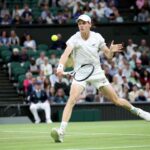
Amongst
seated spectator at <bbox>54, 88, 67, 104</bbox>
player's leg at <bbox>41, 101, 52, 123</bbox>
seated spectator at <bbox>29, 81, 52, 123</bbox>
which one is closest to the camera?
player's leg at <bbox>41, 101, 52, 123</bbox>

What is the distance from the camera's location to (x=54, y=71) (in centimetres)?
2561

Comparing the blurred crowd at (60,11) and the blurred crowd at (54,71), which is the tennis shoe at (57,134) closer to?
the blurred crowd at (54,71)

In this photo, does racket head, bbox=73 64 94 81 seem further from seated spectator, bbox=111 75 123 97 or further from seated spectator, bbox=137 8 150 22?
seated spectator, bbox=137 8 150 22

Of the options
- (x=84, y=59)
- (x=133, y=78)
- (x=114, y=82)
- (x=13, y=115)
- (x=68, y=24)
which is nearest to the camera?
(x=84, y=59)

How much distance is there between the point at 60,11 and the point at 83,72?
17.1 meters

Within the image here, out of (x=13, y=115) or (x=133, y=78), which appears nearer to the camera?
(x=13, y=115)

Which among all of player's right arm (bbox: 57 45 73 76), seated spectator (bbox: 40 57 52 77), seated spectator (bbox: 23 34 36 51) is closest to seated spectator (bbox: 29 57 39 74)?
seated spectator (bbox: 40 57 52 77)

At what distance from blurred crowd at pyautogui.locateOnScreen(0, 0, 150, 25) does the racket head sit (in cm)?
1540

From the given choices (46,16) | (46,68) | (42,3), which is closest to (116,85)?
(46,68)

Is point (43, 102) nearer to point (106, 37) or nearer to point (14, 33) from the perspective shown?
point (14, 33)

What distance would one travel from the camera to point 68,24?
2906 centimetres

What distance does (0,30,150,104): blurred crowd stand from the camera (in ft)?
81.6

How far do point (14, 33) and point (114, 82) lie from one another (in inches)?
174

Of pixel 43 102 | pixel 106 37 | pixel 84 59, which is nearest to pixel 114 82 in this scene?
pixel 43 102
